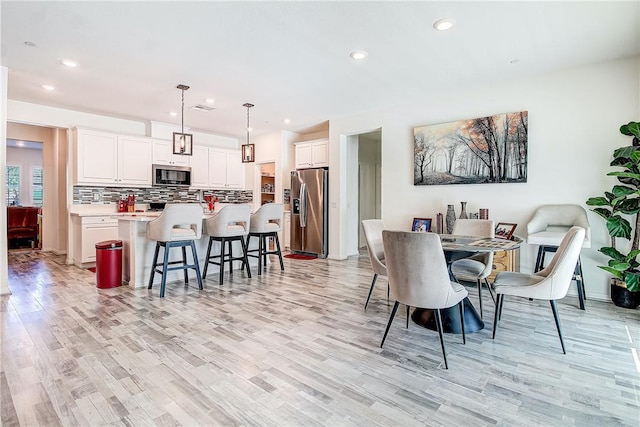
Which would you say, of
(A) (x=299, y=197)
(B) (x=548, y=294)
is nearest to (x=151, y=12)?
(B) (x=548, y=294)

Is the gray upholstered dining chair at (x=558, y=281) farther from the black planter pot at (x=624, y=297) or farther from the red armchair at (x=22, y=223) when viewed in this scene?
the red armchair at (x=22, y=223)

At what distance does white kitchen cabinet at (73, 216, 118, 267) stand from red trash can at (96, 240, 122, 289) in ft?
5.69

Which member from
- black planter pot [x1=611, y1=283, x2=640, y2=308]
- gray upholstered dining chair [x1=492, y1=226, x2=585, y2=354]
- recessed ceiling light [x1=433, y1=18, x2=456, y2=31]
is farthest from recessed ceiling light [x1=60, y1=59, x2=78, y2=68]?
black planter pot [x1=611, y1=283, x2=640, y2=308]

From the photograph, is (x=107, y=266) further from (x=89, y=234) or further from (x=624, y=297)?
(x=624, y=297)

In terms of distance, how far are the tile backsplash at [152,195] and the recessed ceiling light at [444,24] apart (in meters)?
5.94

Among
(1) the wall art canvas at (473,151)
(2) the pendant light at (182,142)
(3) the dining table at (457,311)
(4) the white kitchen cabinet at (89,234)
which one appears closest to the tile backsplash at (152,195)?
(4) the white kitchen cabinet at (89,234)

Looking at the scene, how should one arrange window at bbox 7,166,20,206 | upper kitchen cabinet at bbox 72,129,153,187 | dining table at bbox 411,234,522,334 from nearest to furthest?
dining table at bbox 411,234,522,334, upper kitchen cabinet at bbox 72,129,153,187, window at bbox 7,166,20,206

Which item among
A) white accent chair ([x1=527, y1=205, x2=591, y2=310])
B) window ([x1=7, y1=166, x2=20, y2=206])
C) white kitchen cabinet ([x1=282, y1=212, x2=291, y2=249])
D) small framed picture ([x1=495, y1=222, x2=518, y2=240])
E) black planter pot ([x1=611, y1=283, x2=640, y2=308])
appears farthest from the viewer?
window ([x1=7, y1=166, x2=20, y2=206])

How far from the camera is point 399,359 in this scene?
7.44ft

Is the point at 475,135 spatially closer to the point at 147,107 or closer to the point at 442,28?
the point at 442,28

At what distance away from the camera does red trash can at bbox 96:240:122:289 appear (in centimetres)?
403

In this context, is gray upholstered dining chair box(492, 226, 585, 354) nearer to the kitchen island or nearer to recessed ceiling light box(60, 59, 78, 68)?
the kitchen island

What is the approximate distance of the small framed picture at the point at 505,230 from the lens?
4.00 m

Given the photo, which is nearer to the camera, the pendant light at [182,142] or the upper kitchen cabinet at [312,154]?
the pendant light at [182,142]
